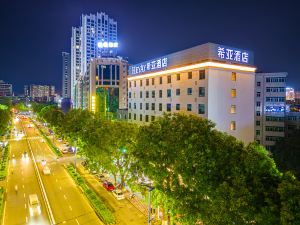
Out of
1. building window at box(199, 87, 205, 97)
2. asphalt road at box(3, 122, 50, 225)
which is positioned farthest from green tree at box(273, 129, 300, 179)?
asphalt road at box(3, 122, 50, 225)

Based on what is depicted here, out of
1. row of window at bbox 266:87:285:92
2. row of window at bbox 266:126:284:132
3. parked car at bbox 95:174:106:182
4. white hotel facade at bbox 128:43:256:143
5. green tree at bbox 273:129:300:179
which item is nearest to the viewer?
white hotel facade at bbox 128:43:256:143

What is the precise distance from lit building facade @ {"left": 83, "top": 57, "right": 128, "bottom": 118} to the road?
53.1 meters

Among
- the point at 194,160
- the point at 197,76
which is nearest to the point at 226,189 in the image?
the point at 194,160

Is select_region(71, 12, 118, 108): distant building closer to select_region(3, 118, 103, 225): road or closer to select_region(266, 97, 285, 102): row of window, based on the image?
select_region(266, 97, 285, 102): row of window

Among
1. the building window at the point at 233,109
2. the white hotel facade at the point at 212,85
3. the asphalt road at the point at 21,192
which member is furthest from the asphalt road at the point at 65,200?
the building window at the point at 233,109

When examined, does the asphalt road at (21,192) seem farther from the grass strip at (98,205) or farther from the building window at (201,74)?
the building window at (201,74)

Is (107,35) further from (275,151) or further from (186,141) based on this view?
(186,141)

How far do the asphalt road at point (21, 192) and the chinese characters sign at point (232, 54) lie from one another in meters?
30.3

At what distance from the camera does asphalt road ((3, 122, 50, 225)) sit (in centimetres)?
2642

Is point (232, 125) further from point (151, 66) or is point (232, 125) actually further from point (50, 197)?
point (50, 197)

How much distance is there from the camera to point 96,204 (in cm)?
2869

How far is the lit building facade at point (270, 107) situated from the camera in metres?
64.4

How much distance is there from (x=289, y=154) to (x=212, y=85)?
2110 centimetres

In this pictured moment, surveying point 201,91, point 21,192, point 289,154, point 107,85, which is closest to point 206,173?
point 201,91
